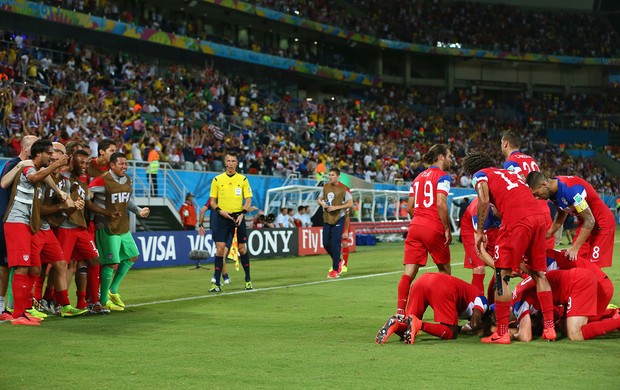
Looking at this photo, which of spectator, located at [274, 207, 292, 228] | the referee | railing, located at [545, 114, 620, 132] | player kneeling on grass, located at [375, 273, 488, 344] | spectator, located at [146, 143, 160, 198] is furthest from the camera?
railing, located at [545, 114, 620, 132]

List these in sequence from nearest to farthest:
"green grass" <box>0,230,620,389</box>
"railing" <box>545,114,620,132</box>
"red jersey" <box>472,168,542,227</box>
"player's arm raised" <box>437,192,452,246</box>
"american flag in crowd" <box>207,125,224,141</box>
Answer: "green grass" <box>0,230,620,389</box> < "red jersey" <box>472,168,542,227</box> < "player's arm raised" <box>437,192,452,246</box> < "american flag in crowd" <box>207,125,224,141</box> < "railing" <box>545,114,620,132</box>

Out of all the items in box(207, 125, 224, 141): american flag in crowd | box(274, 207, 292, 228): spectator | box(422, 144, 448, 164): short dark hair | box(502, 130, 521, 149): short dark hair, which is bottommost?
box(274, 207, 292, 228): spectator

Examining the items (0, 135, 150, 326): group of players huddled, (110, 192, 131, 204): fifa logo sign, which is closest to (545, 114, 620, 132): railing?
(110, 192, 131, 204): fifa logo sign

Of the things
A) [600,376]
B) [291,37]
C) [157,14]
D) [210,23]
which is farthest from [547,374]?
[291,37]

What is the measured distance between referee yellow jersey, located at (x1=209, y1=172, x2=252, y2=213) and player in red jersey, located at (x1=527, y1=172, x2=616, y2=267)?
648cm

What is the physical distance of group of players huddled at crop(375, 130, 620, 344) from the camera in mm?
8633

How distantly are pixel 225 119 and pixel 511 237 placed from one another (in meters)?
31.5

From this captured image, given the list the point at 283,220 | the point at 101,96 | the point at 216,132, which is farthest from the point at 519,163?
the point at 216,132

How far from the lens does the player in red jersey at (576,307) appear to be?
863cm

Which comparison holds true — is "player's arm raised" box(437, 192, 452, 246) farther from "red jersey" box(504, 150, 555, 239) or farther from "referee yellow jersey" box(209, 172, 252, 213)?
"referee yellow jersey" box(209, 172, 252, 213)

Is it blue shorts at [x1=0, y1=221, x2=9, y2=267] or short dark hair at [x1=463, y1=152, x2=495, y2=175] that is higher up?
short dark hair at [x1=463, y1=152, x2=495, y2=175]

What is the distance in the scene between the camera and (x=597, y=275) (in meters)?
9.11

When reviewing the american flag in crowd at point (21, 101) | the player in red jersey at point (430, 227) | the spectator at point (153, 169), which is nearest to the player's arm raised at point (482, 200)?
the player in red jersey at point (430, 227)

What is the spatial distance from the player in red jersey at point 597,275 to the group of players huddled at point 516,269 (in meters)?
0.01
